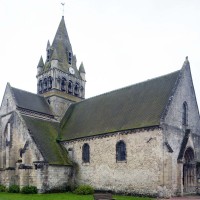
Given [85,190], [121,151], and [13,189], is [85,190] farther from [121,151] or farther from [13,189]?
[13,189]

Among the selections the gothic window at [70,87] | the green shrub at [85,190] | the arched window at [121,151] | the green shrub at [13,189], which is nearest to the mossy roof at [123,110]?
the arched window at [121,151]

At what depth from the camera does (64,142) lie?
36.9 m

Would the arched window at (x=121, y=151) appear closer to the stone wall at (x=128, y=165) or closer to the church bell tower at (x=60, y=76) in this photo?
the stone wall at (x=128, y=165)

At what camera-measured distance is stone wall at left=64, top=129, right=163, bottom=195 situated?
2714 centimetres

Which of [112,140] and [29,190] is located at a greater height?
[112,140]

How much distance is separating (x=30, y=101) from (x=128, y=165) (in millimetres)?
17565

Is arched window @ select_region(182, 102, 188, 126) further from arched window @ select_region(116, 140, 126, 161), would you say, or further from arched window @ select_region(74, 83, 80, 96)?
arched window @ select_region(74, 83, 80, 96)

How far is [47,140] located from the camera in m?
35.2

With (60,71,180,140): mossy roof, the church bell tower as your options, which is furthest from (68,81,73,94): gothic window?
(60,71,180,140): mossy roof

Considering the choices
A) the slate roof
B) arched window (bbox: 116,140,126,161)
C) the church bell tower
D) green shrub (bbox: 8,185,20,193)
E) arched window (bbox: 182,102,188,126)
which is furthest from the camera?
the church bell tower

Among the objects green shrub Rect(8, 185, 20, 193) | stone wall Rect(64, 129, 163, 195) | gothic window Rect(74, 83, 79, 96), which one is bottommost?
green shrub Rect(8, 185, 20, 193)

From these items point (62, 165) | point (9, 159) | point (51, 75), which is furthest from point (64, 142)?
point (51, 75)

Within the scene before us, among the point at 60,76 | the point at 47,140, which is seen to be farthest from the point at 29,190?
the point at 60,76

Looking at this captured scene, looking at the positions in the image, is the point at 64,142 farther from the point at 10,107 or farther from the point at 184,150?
the point at 184,150
